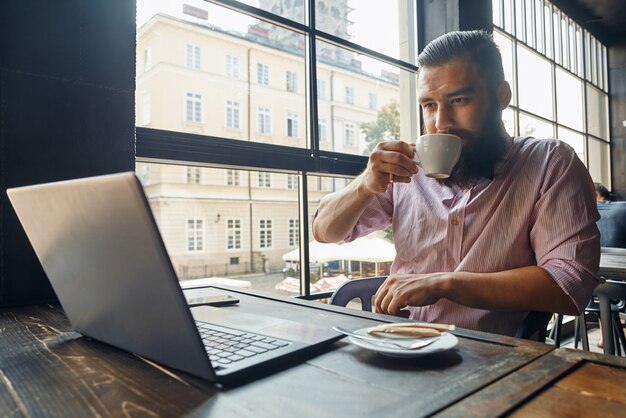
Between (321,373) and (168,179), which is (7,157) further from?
(321,373)

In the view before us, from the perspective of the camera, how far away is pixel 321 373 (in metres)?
0.61

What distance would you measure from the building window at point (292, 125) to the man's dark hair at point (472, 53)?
0.82 meters

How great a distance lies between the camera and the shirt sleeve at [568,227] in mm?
1114

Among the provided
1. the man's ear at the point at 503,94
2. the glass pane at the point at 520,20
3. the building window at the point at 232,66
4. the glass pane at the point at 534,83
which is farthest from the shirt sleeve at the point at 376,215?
the glass pane at the point at 520,20

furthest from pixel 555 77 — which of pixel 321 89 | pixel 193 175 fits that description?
pixel 193 175

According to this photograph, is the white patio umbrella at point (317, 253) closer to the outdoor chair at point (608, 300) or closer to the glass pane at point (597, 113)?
the outdoor chair at point (608, 300)

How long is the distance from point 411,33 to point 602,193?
9.10ft

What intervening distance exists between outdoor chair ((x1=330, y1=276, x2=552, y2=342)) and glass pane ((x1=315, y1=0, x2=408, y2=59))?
4.57ft

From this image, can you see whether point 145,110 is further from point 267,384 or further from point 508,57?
point 508,57

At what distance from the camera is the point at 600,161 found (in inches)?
233

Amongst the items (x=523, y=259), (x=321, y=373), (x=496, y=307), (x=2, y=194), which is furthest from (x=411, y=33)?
(x=321, y=373)

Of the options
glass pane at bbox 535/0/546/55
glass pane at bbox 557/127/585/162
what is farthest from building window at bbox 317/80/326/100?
glass pane at bbox 557/127/585/162

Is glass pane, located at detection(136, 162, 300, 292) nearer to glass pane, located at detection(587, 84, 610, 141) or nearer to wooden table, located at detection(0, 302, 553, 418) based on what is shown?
wooden table, located at detection(0, 302, 553, 418)

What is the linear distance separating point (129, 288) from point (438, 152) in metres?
0.77
